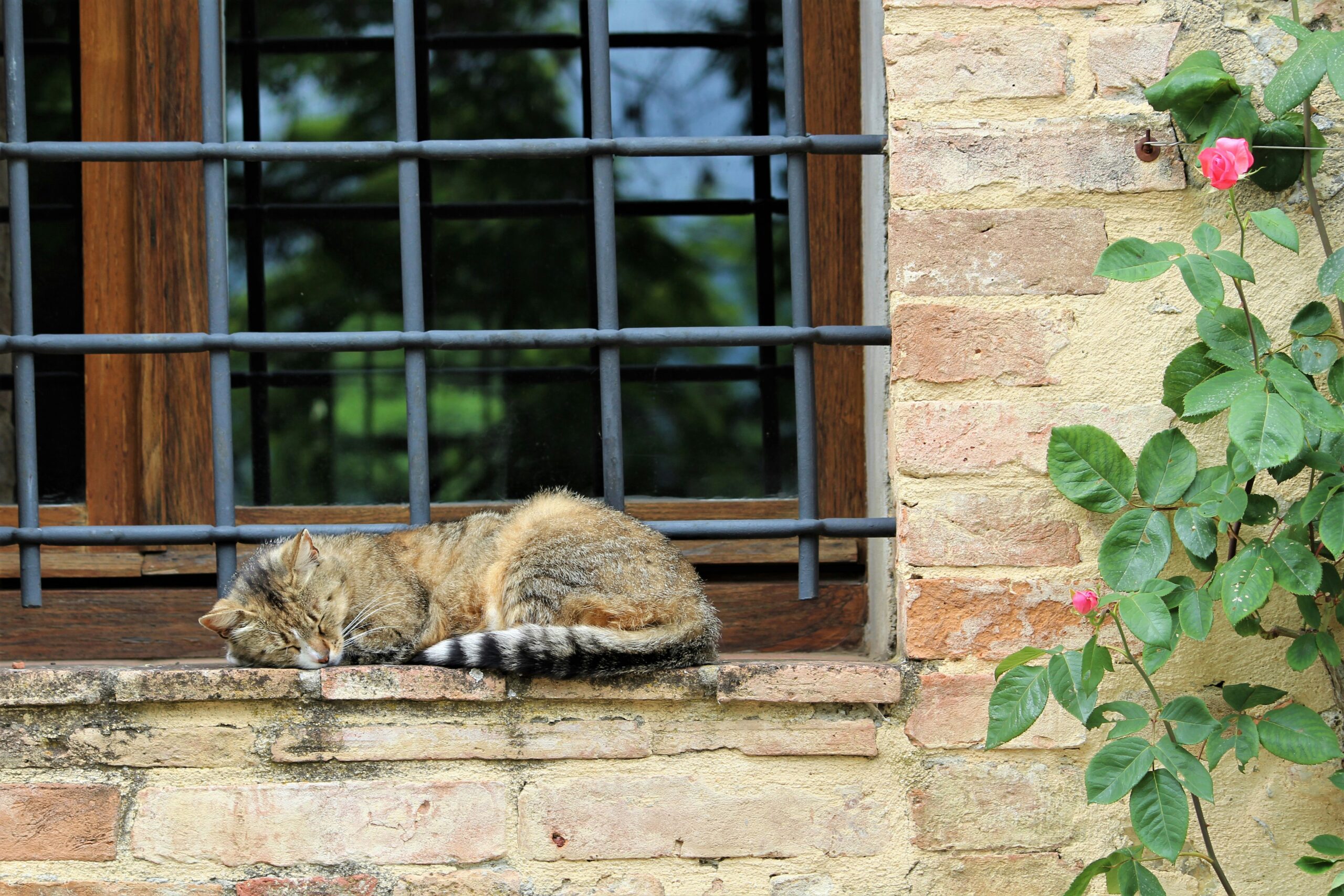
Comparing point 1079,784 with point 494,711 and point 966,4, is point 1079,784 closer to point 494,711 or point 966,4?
point 494,711

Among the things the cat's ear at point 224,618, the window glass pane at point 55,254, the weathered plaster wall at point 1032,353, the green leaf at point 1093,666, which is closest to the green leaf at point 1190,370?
the weathered plaster wall at point 1032,353

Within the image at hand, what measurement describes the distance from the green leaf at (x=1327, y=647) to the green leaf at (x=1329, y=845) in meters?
0.30

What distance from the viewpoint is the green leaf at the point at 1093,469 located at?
5.94ft

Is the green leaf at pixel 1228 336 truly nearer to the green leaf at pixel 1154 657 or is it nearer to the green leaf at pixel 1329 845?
the green leaf at pixel 1154 657

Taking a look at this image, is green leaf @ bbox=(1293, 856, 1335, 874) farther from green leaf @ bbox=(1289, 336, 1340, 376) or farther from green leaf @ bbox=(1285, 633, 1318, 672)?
green leaf @ bbox=(1289, 336, 1340, 376)

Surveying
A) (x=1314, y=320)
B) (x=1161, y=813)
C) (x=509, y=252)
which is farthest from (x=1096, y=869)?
(x=509, y=252)

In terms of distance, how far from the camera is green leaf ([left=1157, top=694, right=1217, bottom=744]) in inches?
68.9

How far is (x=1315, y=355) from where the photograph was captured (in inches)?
70.8

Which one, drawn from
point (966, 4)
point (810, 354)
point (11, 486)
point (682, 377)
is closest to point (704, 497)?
point (682, 377)

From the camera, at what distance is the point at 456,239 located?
124 inches

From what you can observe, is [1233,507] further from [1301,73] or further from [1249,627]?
[1301,73]

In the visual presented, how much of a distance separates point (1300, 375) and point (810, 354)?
0.86 meters

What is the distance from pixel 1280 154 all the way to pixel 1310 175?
7cm

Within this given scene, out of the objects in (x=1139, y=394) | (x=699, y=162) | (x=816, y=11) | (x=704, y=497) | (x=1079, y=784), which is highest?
(x=816, y=11)
